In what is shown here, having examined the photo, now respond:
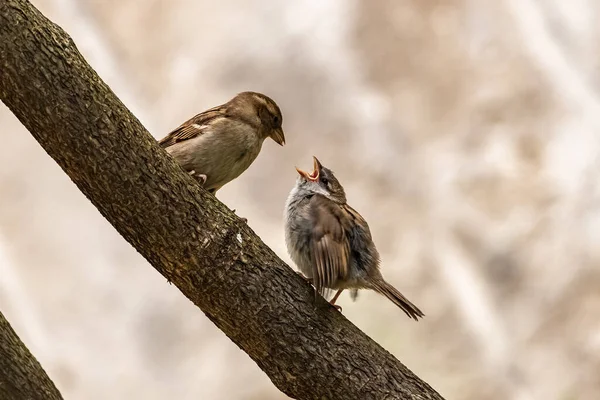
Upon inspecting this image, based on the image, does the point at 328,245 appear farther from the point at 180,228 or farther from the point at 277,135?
the point at 277,135

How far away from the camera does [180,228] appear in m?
3.65

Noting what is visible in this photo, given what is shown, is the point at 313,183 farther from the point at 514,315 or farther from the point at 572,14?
the point at 572,14

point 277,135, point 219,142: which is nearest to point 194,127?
point 219,142

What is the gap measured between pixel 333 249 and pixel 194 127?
1.07 metres

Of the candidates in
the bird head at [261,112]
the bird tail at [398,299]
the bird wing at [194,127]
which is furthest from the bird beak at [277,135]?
the bird tail at [398,299]

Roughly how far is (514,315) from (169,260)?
13.0ft

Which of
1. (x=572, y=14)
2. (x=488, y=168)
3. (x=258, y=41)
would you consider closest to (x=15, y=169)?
(x=258, y=41)

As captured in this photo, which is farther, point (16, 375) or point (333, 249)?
point (333, 249)

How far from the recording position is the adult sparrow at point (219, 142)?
14.8 ft

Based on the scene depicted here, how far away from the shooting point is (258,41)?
24.3 feet

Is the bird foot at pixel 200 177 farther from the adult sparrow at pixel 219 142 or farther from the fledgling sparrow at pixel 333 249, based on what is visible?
the fledgling sparrow at pixel 333 249

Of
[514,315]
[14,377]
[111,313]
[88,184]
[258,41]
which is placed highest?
[258,41]

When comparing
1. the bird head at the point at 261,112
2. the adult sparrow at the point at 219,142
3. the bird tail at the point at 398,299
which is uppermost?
the bird head at the point at 261,112

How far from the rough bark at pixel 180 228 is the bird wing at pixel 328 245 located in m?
0.14
